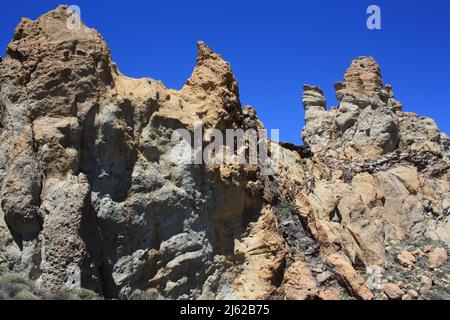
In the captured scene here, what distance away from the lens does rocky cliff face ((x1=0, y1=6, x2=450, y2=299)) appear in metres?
13.6

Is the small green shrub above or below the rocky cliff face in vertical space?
below

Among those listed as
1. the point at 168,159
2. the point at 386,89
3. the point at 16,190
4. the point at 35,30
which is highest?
the point at 386,89

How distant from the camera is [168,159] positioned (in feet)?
53.1

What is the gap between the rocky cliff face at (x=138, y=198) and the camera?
44.8 ft

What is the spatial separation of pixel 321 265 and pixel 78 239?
9278 millimetres

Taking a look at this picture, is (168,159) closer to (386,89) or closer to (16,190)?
(16,190)

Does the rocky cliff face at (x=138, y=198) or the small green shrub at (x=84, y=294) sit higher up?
the rocky cliff face at (x=138, y=198)

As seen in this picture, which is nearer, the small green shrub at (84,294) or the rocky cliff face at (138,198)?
the small green shrub at (84,294)

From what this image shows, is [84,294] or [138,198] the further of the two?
[138,198]

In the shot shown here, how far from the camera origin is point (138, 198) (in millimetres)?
15258

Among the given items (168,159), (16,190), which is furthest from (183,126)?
(16,190)

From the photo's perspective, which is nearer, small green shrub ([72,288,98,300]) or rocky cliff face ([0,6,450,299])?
small green shrub ([72,288,98,300])

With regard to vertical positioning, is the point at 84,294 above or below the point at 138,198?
below
